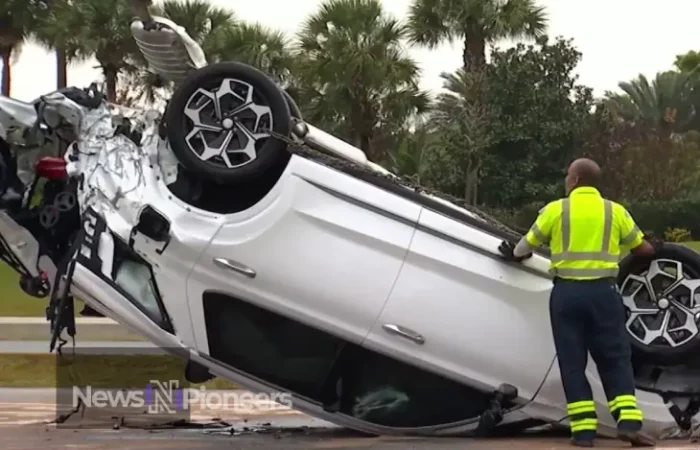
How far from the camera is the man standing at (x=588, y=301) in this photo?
518 centimetres

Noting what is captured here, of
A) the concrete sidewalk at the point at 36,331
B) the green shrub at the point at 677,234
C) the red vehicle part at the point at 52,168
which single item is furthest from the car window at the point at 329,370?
the green shrub at the point at 677,234

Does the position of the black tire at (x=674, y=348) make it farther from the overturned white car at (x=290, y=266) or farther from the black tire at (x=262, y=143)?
the black tire at (x=262, y=143)

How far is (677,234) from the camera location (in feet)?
94.4

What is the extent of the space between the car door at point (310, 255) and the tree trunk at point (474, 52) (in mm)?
23244

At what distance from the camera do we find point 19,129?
5441 mm

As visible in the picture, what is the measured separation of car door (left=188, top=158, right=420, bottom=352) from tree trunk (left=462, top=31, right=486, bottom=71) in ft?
76.3

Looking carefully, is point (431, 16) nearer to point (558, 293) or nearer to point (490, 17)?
point (490, 17)

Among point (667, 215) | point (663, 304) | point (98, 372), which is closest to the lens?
point (663, 304)

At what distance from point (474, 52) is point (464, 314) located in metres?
23.7

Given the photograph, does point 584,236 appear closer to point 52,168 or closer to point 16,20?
point 52,168

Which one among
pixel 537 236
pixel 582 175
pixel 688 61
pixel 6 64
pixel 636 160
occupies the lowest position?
pixel 537 236

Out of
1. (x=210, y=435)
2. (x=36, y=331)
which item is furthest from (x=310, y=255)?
(x=36, y=331)

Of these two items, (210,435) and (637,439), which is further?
(210,435)

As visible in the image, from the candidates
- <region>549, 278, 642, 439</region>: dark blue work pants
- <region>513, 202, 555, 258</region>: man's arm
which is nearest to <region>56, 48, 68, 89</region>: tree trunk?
<region>513, 202, 555, 258</region>: man's arm
